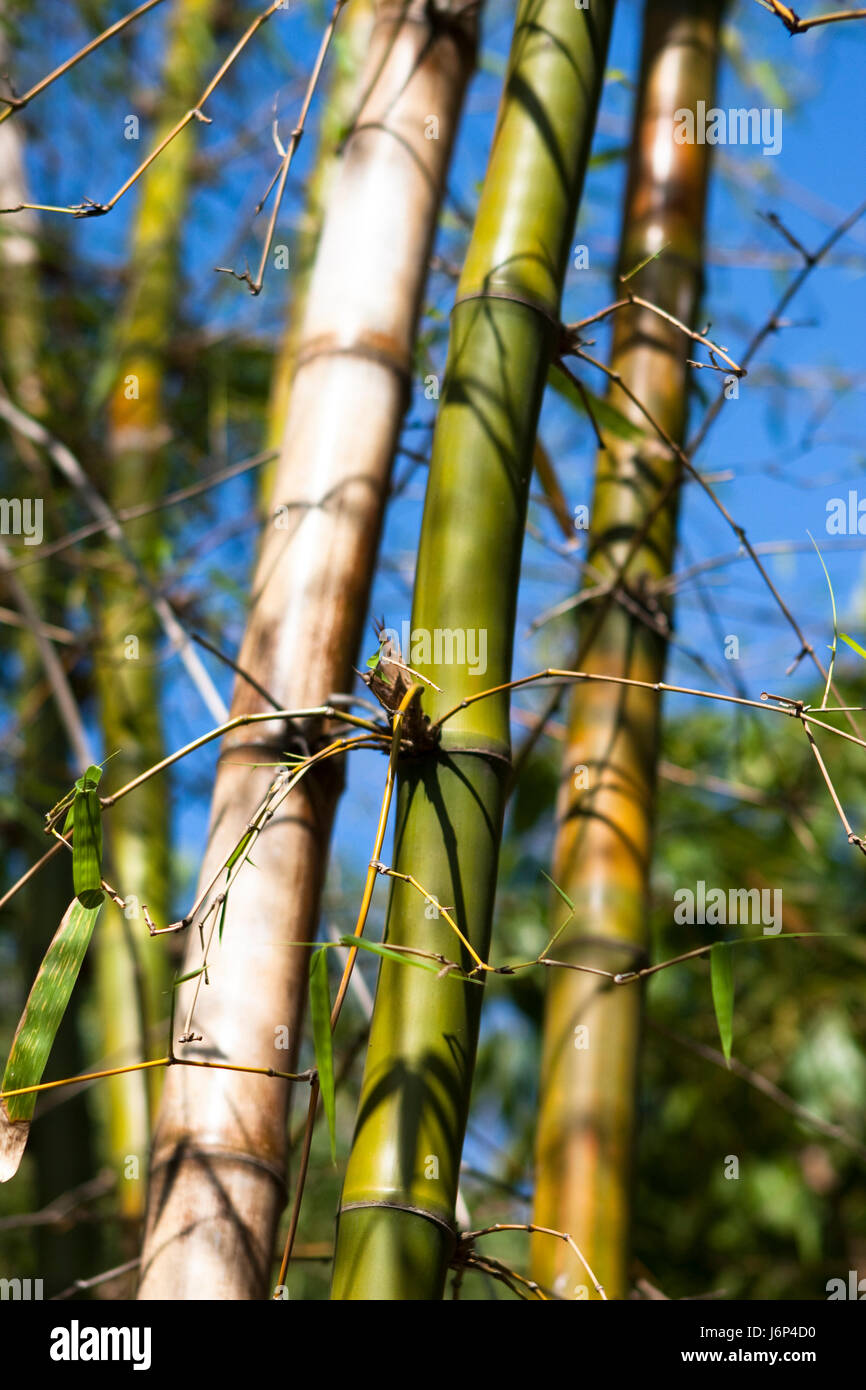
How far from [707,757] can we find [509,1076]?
2.39 feet

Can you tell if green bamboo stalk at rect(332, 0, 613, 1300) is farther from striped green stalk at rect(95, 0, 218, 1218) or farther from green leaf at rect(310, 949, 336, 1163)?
striped green stalk at rect(95, 0, 218, 1218)

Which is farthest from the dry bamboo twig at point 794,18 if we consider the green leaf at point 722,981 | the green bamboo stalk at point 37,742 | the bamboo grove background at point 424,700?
the green bamboo stalk at point 37,742

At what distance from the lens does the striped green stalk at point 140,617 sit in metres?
1.59

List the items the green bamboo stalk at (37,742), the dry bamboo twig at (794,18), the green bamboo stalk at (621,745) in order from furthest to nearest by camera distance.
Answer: the green bamboo stalk at (37,742)
the green bamboo stalk at (621,745)
the dry bamboo twig at (794,18)

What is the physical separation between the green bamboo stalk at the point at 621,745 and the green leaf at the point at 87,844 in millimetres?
381

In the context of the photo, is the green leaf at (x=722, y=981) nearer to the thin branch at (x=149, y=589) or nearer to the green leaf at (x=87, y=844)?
the green leaf at (x=87, y=844)

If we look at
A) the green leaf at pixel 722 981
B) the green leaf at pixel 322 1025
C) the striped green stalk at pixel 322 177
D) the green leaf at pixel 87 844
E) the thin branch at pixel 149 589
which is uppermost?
the striped green stalk at pixel 322 177

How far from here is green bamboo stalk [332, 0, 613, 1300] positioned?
0.50 m

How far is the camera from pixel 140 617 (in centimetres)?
186

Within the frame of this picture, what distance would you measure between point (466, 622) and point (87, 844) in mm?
207

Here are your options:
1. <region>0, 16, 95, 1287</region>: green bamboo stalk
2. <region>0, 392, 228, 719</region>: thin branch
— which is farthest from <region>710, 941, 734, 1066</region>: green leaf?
<region>0, 16, 95, 1287</region>: green bamboo stalk
